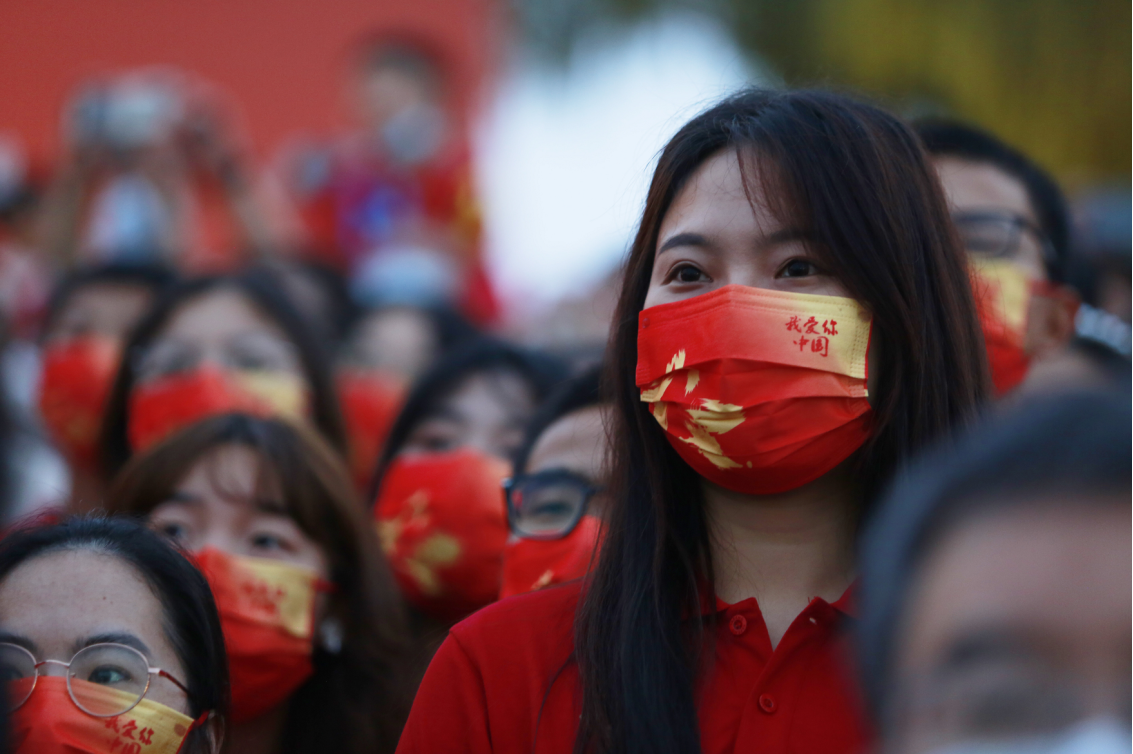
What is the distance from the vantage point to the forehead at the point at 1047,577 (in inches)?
41.0

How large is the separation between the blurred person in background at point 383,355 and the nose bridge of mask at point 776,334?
3535mm

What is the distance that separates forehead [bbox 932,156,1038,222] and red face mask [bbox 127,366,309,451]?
8.25 feet

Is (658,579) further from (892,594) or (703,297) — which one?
(892,594)

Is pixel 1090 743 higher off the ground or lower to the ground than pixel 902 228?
lower

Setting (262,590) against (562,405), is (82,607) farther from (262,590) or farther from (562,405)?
(562,405)

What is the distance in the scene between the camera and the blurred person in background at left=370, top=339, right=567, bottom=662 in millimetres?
3799

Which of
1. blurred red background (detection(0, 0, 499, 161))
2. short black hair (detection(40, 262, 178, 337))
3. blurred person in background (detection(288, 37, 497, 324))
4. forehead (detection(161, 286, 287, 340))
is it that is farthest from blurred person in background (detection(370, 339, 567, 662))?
blurred red background (detection(0, 0, 499, 161))

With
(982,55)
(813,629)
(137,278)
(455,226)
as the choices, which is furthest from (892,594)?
(982,55)

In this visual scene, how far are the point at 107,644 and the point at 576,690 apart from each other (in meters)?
1.05

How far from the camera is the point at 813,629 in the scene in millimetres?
1973

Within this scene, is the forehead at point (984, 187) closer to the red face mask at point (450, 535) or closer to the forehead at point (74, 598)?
the red face mask at point (450, 535)

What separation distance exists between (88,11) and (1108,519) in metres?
11.8

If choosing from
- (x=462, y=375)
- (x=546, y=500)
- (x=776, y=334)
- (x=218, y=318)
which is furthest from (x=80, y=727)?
(x=218, y=318)

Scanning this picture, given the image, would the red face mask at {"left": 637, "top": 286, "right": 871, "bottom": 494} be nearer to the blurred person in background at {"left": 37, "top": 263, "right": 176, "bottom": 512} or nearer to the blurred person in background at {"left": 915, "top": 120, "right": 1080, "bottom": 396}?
the blurred person in background at {"left": 915, "top": 120, "right": 1080, "bottom": 396}
